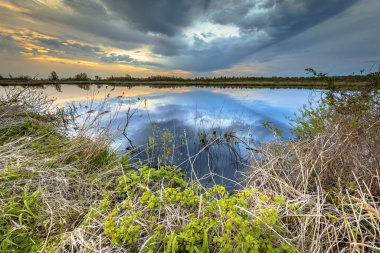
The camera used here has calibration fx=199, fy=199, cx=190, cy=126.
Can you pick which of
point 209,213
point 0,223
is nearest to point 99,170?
point 0,223

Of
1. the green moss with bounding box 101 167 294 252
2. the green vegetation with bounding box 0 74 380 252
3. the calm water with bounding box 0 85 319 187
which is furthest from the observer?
the calm water with bounding box 0 85 319 187

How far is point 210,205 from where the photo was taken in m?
3.04

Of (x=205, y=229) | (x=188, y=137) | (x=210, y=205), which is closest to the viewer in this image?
(x=205, y=229)

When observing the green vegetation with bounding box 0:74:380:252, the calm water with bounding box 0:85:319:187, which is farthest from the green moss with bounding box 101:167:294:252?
the calm water with bounding box 0:85:319:187

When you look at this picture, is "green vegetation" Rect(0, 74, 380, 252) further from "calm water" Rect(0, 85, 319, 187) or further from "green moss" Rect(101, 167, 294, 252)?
"calm water" Rect(0, 85, 319, 187)

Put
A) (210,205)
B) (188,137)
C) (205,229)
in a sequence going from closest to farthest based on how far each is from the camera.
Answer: (205,229) < (210,205) < (188,137)

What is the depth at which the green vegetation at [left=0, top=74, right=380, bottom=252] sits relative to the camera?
Result: 8.24ft

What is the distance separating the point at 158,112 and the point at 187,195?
42.5 feet

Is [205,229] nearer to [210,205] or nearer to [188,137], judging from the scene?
[210,205]

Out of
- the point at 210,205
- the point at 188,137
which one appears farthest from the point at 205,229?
the point at 188,137

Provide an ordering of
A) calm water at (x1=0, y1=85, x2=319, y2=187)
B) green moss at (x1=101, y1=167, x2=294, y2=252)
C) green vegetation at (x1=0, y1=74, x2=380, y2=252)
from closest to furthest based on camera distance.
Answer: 1. green moss at (x1=101, y1=167, x2=294, y2=252)
2. green vegetation at (x1=0, y1=74, x2=380, y2=252)
3. calm water at (x1=0, y1=85, x2=319, y2=187)

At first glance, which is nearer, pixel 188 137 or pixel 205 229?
pixel 205 229

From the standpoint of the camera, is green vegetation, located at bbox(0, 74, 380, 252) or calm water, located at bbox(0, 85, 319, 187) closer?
green vegetation, located at bbox(0, 74, 380, 252)

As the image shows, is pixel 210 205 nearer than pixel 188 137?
Yes
